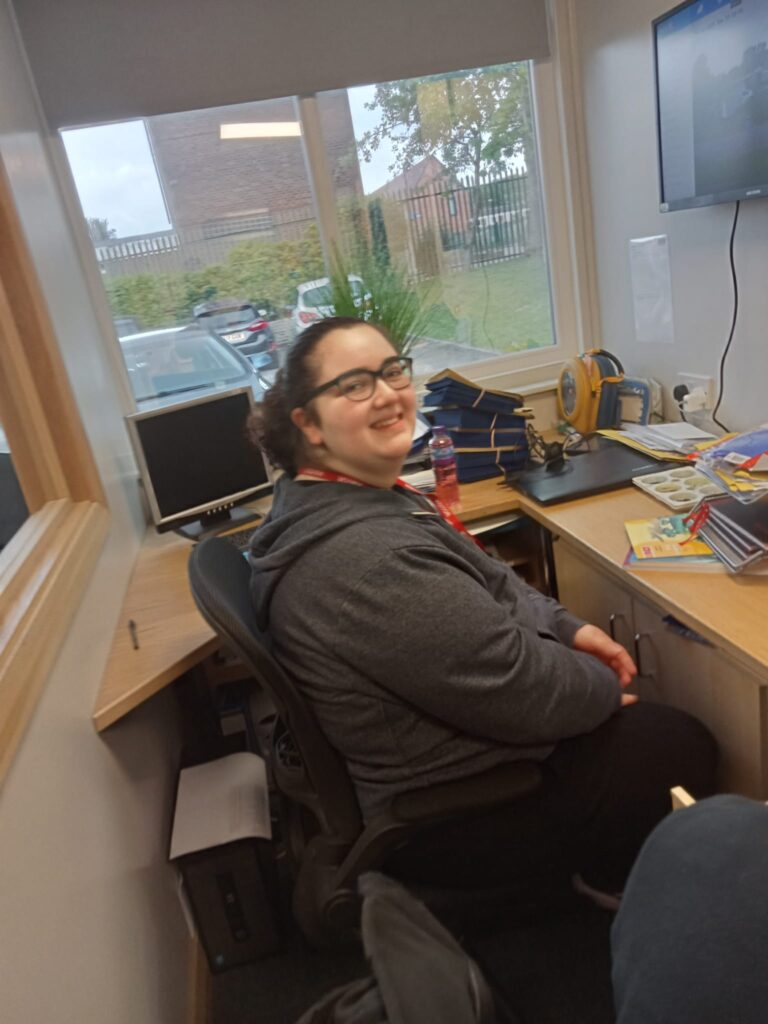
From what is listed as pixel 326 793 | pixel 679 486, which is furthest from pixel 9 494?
pixel 679 486

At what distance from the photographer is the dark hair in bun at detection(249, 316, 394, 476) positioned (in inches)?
47.6

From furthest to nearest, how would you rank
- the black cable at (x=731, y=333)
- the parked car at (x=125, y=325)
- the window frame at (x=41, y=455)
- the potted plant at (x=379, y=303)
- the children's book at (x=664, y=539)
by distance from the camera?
the parked car at (x=125, y=325) → the potted plant at (x=379, y=303) → the black cable at (x=731, y=333) → the children's book at (x=664, y=539) → the window frame at (x=41, y=455)

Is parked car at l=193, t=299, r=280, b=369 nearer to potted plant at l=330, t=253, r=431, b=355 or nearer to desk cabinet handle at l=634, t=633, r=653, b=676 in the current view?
potted plant at l=330, t=253, r=431, b=355

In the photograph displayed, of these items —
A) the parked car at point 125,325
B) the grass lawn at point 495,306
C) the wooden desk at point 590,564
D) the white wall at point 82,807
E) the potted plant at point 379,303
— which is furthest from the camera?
the grass lawn at point 495,306

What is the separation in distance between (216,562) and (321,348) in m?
0.41

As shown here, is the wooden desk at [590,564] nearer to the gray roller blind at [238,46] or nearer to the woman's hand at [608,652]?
the woman's hand at [608,652]

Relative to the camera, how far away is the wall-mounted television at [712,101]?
152cm

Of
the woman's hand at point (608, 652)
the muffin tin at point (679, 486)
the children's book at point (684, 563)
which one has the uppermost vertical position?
the muffin tin at point (679, 486)

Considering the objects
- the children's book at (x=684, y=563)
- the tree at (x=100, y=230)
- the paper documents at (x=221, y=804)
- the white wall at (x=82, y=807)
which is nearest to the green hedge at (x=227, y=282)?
the tree at (x=100, y=230)

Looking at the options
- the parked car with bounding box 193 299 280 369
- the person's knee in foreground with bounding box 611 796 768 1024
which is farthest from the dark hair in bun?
the parked car with bounding box 193 299 280 369

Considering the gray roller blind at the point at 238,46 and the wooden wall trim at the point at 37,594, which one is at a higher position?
the gray roller blind at the point at 238,46

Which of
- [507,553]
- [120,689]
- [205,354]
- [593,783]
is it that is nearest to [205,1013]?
[120,689]

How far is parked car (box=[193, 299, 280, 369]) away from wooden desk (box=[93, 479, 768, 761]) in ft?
2.59

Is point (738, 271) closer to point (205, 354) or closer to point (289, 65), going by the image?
point (289, 65)
